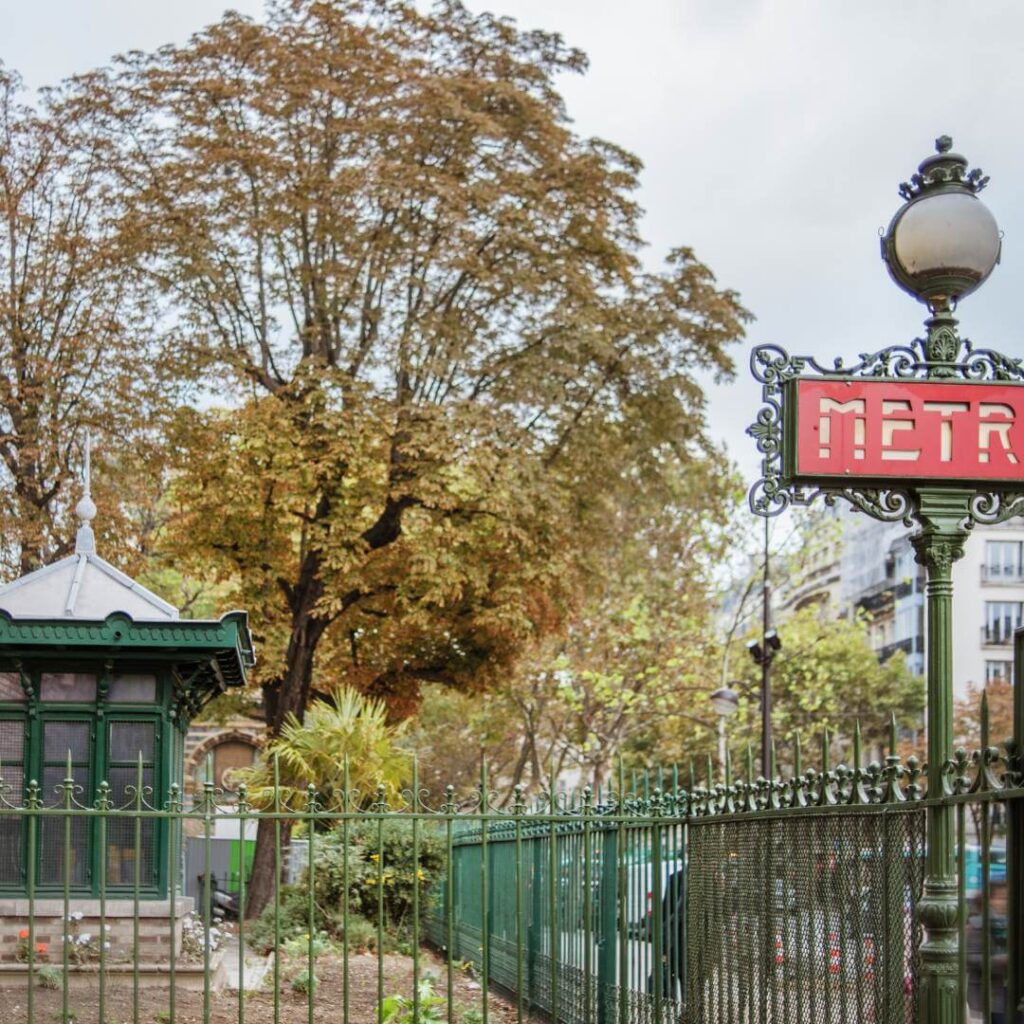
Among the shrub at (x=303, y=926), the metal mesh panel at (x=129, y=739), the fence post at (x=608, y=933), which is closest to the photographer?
the fence post at (x=608, y=933)

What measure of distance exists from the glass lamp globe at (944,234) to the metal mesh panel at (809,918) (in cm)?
207

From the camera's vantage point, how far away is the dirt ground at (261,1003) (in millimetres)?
12672

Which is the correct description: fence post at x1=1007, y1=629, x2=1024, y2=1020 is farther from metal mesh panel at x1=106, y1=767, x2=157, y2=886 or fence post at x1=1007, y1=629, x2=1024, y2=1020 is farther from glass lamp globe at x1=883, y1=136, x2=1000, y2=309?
metal mesh panel at x1=106, y1=767, x2=157, y2=886

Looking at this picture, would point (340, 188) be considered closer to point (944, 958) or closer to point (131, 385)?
point (131, 385)

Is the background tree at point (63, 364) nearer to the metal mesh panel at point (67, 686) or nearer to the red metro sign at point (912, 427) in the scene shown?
the metal mesh panel at point (67, 686)

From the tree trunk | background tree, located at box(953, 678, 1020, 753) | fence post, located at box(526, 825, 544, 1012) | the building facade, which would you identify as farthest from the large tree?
the building facade

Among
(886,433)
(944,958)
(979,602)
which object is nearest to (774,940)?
(944,958)

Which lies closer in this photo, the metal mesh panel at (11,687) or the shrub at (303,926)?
the metal mesh panel at (11,687)

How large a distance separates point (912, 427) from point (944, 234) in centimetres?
76

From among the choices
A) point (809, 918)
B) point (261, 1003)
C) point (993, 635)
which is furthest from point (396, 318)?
point (993, 635)

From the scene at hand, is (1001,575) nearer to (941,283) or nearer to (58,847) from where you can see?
(58,847)

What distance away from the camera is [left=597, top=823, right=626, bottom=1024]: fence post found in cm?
1084

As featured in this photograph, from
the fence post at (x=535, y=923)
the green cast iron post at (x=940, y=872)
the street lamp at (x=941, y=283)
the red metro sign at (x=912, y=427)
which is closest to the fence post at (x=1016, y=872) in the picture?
the green cast iron post at (x=940, y=872)

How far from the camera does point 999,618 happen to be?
253ft
